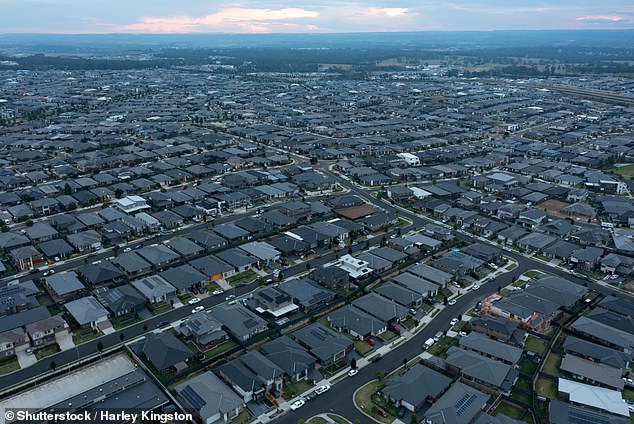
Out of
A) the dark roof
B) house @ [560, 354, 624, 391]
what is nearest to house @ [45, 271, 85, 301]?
the dark roof

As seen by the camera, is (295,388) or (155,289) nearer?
(295,388)

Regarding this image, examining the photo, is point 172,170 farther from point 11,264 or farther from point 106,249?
point 11,264

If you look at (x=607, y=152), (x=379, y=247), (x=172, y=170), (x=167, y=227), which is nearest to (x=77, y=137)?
(x=172, y=170)

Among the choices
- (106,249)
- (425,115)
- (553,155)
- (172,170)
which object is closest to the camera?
(106,249)

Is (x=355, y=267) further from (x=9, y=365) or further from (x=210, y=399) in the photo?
(x=9, y=365)

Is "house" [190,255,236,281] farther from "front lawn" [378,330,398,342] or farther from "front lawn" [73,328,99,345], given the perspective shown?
"front lawn" [378,330,398,342]

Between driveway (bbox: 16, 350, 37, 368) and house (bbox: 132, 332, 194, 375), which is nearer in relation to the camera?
house (bbox: 132, 332, 194, 375)

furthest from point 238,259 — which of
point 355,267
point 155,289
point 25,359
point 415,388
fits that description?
point 415,388
